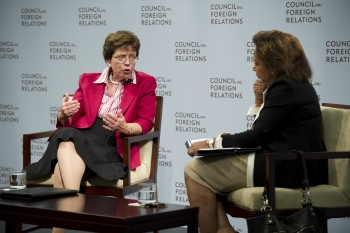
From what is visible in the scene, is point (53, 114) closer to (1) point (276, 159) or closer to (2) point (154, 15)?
(2) point (154, 15)

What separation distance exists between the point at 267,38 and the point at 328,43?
108 cm

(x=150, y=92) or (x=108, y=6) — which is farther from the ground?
(x=108, y=6)

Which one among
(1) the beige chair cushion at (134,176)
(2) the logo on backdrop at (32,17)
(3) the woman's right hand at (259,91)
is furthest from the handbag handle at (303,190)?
(2) the logo on backdrop at (32,17)

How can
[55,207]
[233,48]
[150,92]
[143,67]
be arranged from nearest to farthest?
[55,207], [150,92], [233,48], [143,67]

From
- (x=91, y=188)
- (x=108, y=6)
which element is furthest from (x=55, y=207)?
(x=108, y=6)

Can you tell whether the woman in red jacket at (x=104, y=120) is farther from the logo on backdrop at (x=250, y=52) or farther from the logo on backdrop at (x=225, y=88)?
the logo on backdrop at (x=250, y=52)

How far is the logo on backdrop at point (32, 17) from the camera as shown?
5963mm

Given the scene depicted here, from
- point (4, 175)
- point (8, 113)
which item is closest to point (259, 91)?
point (8, 113)

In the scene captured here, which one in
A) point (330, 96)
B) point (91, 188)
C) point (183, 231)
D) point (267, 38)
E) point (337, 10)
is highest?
point (337, 10)

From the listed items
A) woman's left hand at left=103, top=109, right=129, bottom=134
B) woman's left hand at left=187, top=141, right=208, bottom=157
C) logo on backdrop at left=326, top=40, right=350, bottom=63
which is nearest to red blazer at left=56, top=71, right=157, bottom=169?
woman's left hand at left=103, top=109, right=129, bottom=134

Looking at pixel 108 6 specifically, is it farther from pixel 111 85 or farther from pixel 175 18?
pixel 111 85

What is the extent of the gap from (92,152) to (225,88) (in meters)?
1.35

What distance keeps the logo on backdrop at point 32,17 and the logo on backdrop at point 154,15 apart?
115 cm

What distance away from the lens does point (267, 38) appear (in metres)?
3.57
